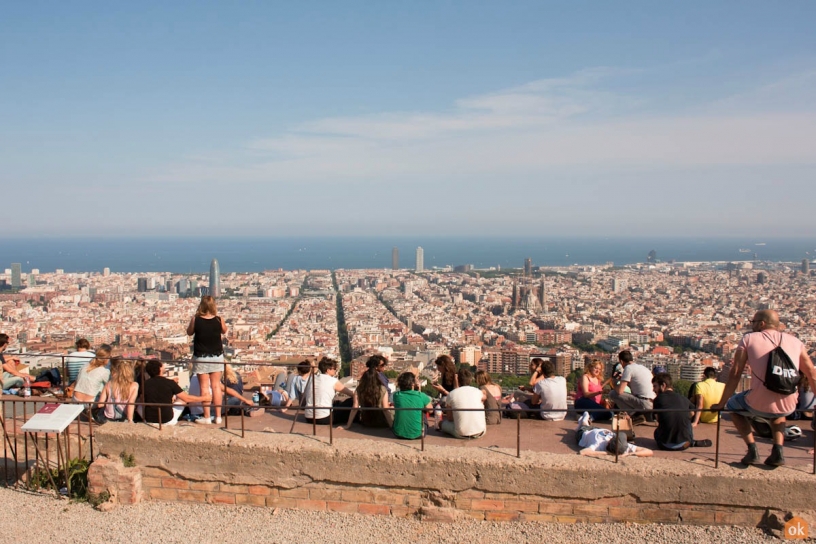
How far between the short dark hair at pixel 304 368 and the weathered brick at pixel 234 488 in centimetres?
145

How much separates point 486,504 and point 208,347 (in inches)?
109

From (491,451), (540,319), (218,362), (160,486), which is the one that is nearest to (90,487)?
(160,486)

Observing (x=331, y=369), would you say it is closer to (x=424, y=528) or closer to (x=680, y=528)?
(x=424, y=528)

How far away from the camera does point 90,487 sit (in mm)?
4840

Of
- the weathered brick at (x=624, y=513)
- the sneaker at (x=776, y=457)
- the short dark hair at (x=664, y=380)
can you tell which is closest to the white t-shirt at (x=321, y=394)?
the weathered brick at (x=624, y=513)

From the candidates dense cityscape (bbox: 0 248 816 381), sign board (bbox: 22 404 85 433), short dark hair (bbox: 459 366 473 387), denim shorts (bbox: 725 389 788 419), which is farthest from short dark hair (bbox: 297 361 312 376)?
dense cityscape (bbox: 0 248 816 381)

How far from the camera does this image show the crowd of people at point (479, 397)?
4176 millimetres

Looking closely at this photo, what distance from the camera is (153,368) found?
5.50 metres

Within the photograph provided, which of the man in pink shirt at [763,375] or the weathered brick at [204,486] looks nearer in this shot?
the man in pink shirt at [763,375]

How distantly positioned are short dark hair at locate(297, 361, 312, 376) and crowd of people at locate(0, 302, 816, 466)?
0.01 metres

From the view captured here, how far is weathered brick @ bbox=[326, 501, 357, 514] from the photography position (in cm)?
458

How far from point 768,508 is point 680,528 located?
1.99ft

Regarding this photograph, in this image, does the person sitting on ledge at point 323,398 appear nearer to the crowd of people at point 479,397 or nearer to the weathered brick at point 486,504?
the crowd of people at point 479,397

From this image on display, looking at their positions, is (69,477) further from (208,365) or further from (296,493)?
(296,493)
